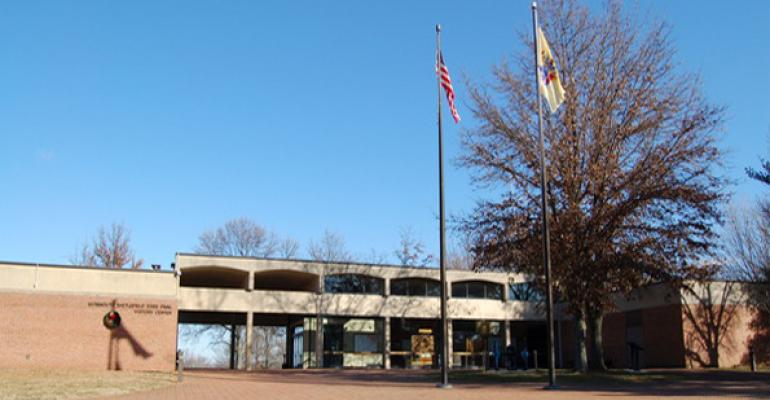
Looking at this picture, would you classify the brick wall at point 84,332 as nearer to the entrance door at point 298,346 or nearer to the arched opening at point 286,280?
the arched opening at point 286,280

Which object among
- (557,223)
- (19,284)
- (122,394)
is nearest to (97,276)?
(19,284)

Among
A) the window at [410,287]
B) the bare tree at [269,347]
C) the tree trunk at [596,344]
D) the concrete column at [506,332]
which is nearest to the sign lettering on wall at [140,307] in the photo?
the window at [410,287]

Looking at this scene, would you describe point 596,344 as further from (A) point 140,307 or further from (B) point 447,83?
(A) point 140,307

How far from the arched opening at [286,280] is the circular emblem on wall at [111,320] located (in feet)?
31.8

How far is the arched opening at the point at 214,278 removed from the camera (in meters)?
42.0

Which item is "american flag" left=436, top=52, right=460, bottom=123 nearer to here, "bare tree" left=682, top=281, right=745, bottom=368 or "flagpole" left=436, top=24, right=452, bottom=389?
"flagpole" left=436, top=24, right=452, bottom=389

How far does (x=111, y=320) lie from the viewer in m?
35.4

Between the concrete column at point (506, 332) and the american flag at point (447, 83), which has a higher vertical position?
the american flag at point (447, 83)

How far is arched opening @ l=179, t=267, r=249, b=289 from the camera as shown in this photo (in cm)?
4197

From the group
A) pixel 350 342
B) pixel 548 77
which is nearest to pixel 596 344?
pixel 548 77

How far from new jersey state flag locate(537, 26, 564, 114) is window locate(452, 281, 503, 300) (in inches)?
1027

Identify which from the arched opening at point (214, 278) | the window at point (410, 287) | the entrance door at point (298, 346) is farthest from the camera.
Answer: the window at point (410, 287)

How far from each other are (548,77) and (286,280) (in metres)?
28.7

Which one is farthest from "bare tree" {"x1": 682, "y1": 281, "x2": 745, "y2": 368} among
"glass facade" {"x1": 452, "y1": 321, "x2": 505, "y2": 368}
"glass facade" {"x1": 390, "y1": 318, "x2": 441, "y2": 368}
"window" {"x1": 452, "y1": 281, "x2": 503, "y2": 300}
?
"glass facade" {"x1": 390, "y1": 318, "x2": 441, "y2": 368}
